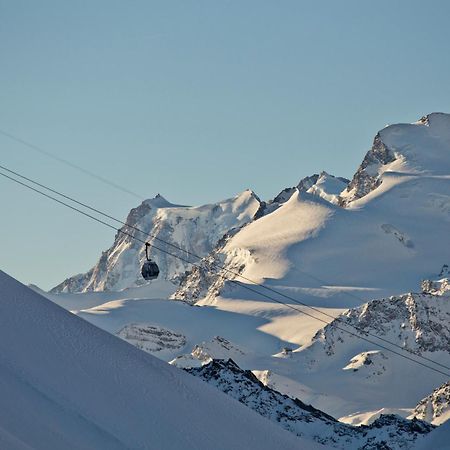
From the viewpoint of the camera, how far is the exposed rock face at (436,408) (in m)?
170

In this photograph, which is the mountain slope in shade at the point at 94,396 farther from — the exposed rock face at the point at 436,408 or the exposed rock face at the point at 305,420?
the exposed rock face at the point at 436,408

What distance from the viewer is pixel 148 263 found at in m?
59.8

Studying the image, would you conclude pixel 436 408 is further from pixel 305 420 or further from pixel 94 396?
pixel 94 396

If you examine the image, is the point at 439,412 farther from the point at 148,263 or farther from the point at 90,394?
the point at 90,394

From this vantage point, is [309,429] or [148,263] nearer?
[148,263]

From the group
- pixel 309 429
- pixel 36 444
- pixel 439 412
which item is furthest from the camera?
pixel 439 412

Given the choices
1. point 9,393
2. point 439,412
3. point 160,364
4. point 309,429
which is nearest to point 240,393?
point 309,429

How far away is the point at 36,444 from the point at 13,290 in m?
10.8

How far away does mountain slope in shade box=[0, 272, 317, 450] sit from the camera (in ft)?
115

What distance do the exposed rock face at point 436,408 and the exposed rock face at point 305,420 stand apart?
36.6 m

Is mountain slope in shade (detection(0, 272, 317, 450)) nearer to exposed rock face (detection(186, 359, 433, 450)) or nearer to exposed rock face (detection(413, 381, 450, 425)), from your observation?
exposed rock face (detection(186, 359, 433, 450))

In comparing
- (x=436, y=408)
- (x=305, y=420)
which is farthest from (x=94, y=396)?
(x=436, y=408)

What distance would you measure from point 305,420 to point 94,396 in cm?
9250

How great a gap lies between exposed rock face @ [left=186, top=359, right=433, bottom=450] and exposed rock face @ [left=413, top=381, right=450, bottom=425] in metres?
36.6
